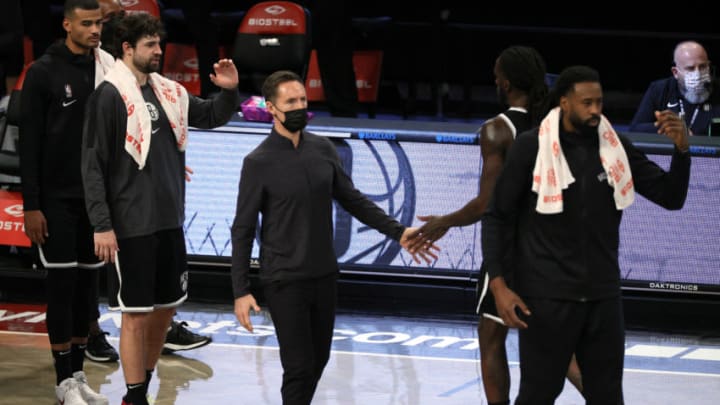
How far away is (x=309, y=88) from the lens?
40.3 ft

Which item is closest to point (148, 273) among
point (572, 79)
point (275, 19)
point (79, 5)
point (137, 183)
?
point (137, 183)

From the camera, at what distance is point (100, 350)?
738 centimetres

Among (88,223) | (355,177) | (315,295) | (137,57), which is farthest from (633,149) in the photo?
(355,177)

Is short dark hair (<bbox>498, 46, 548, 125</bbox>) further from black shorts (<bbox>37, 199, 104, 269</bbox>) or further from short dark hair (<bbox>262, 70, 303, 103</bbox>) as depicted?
black shorts (<bbox>37, 199, 104, 269</bbox>)

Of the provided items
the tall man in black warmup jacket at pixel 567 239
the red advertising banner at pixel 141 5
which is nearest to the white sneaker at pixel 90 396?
the tall man in black warmup jacket at pixel 567 239

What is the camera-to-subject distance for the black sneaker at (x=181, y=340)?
7559 millimetres

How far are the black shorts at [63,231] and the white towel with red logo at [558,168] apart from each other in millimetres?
2683

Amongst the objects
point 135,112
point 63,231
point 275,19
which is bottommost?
point 63,231

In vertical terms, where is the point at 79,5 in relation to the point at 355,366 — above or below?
above

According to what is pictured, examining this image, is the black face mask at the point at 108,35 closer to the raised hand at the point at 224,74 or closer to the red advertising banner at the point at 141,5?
the raised hand at the point at 224,74

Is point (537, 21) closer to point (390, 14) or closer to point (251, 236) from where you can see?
point (390, 14)

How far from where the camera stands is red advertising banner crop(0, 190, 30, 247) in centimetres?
852

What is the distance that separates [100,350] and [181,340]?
488 millimetres

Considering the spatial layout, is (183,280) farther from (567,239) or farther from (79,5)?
(567,239)
